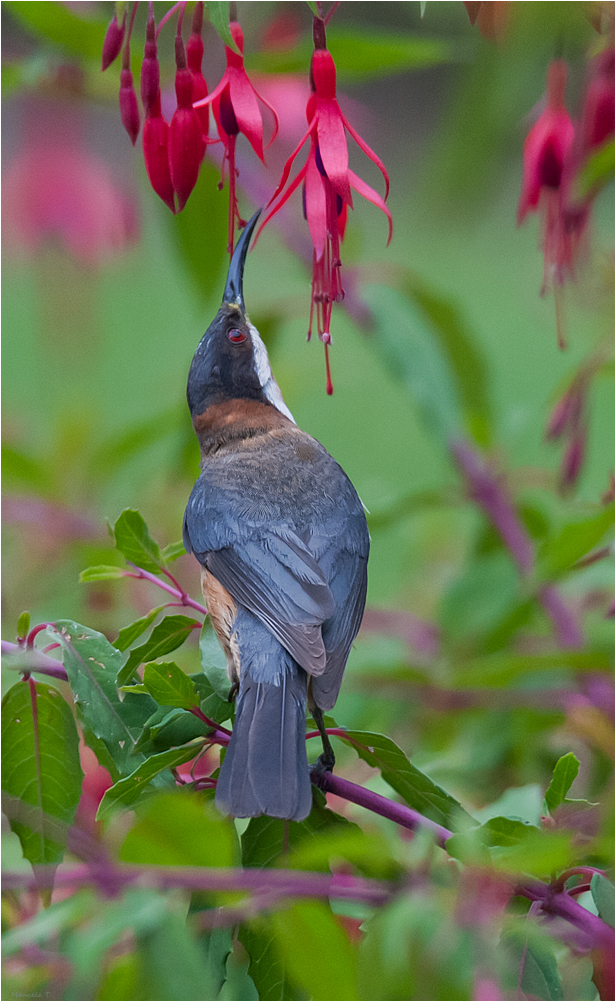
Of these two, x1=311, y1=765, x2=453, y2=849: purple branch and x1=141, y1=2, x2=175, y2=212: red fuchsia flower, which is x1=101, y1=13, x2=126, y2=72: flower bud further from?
x1=311, y1=765, x2=453, y2=849: purple branch

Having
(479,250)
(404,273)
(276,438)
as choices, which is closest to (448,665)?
(276,438)

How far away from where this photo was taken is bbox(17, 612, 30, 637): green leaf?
1.40 meters

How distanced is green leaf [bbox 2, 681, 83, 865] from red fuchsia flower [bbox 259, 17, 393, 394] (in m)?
0.64

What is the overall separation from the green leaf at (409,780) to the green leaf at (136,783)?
27cm

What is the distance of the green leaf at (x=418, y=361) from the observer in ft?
8.83

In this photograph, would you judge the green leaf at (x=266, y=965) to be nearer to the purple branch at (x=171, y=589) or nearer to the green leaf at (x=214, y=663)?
the green leaf at (x=214, y=663)

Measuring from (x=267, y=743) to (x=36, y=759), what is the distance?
34 cm

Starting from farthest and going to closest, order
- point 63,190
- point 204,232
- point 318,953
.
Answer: point 63,190 < point 204,232 < point 318,953

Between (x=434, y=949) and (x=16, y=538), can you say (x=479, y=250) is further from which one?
(x=434, y=949)

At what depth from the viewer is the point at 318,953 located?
1013 millimetres

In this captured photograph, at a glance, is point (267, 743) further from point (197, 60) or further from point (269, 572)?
point (197, 60)

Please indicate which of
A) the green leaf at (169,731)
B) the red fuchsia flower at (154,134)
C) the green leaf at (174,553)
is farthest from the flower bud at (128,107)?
the green leaf at (169,731)

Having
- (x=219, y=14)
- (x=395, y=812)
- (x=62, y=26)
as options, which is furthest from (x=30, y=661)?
(x=62, y=26)

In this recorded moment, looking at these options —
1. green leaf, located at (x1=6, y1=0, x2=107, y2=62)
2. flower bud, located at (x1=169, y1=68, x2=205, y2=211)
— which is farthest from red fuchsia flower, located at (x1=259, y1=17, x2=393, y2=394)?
green leaf, located at (x1=6, y1=0, x2=107, y2=62)
